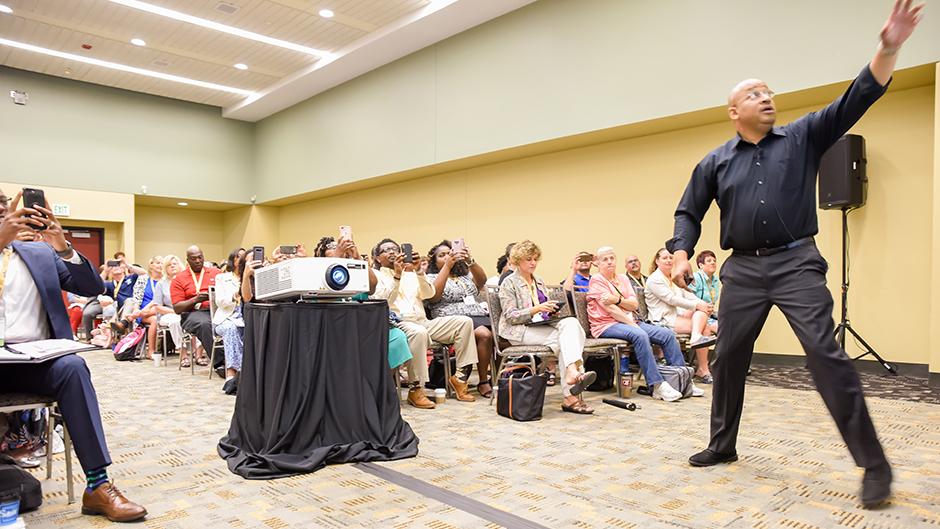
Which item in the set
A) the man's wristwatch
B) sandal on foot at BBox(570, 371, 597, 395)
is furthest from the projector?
sandal on foot at BBox(570, 371, 597, 395)

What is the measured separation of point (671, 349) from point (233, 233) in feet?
42.4

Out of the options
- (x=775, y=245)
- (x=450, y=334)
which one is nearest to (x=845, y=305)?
(x=450, y=334)

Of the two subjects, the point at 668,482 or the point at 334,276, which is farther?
the point at 334,276

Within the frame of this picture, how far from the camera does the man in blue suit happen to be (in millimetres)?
2334

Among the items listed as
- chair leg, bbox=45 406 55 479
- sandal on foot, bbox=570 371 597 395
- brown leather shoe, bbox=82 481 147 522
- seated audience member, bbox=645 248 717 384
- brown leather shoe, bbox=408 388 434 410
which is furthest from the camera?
seated audience member, bbox=645 248 717 384

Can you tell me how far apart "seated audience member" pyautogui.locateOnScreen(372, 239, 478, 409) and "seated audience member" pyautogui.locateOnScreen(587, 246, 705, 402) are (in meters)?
1.04

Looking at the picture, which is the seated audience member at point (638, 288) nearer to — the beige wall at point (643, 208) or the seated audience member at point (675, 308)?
the seated audience member at point (675, 308)

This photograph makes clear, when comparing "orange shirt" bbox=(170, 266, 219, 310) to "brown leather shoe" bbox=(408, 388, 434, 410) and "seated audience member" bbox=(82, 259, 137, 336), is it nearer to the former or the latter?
"brown leather shoe" bbox=(408, 388, 434, 410)

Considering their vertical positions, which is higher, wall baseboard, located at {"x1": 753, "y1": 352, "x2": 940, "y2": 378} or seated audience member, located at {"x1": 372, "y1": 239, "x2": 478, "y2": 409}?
seated audience member, located at {"x1": 372, "y1": 239, "x2": 478, "y2": 409}

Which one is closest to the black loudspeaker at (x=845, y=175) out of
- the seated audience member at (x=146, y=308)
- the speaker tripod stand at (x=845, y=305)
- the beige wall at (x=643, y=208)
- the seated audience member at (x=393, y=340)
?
the speaker tripod stand at (x=845, y=305)

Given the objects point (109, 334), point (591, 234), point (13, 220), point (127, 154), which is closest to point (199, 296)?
point (109, 334)

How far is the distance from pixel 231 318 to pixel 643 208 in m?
5.14

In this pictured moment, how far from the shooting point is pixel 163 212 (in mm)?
15062

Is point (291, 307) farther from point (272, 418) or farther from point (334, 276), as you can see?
point (272, 418)
